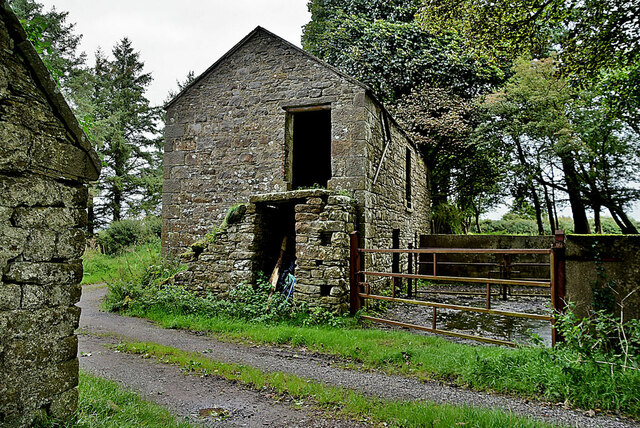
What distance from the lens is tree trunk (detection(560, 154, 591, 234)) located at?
1579 cm

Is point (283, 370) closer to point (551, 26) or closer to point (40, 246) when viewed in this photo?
point (40, 246)

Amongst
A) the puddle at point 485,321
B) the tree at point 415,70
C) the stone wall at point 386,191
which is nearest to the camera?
the puddle at point 485,321

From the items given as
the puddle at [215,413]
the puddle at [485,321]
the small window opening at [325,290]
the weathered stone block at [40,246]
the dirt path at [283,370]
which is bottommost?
the puddle at [215,413]

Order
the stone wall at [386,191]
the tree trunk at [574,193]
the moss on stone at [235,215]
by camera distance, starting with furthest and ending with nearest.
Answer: the tree trunk at [574,193] < the stone wall at [386,191] < the moss on stone at [235,215]

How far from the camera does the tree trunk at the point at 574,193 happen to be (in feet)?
51.8

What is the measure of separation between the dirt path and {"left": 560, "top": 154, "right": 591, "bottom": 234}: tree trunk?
14603 millimetres

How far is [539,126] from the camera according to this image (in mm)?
15203

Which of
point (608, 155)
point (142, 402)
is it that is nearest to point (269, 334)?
point (142, 402)

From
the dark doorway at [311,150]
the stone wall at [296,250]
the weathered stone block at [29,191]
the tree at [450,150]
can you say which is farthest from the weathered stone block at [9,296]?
the tree at [450,150]

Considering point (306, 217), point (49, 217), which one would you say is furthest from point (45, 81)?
point (306, 217)

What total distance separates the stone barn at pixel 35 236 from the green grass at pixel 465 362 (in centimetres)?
357

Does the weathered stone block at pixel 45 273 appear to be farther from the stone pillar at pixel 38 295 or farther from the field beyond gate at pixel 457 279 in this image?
the field beyond gate at pixel 457 279

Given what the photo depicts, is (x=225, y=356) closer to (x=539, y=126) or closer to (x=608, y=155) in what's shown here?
(x=539, y=126)

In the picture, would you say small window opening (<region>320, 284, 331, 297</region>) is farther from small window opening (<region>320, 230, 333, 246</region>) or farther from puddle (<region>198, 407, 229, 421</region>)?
puddle (<region>198, 407, 229, 421</region>)
